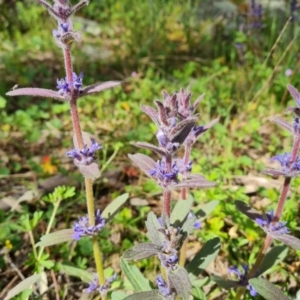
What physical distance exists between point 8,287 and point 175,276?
3.93 feet

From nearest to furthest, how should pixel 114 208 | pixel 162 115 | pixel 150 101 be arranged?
pixel 162 115 → pixel 114 208 → pixel 150 101

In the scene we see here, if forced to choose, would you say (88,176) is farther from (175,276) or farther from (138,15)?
(138,15)

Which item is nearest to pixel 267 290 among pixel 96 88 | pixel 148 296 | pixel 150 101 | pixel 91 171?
pixel 148 296

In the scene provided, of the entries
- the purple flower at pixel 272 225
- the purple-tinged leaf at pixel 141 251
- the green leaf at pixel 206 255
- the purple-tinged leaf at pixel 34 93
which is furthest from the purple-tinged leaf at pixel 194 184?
the purple-tinged leaf at pixel 34 93

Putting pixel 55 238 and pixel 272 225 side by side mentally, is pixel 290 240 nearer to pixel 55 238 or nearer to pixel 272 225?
pixel 272 225

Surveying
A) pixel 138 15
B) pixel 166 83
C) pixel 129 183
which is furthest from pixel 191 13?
pixel 129 183

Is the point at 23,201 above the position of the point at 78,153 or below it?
below

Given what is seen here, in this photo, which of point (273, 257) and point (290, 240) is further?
point (273, 257)

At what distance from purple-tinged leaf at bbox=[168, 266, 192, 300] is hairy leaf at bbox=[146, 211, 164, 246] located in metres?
0.12

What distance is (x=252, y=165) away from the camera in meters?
3.16

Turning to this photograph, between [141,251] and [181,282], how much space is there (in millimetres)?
183

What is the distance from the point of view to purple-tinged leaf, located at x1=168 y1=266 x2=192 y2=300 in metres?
1.39

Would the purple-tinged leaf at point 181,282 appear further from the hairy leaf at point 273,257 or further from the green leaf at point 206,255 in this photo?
the hairy leaf at point 273,257

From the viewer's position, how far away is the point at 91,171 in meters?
1.63
